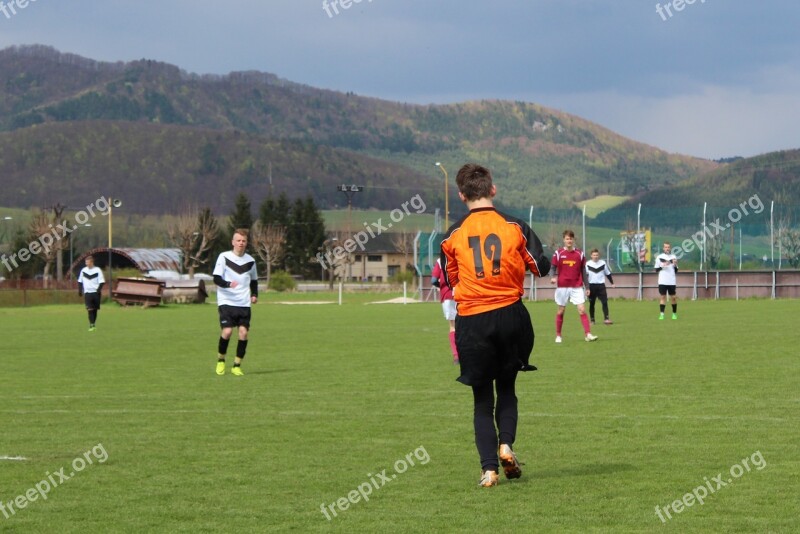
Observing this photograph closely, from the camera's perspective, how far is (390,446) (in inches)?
386

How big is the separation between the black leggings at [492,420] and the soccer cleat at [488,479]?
0.05 metres

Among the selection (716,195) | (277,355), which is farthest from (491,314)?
(716,195)

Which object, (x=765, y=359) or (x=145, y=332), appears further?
(x=145, y=332)

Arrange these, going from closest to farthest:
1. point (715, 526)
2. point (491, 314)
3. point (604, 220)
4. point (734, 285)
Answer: point (715, 526) → point (491, 314) → point (734, 285) → point (604, 220)

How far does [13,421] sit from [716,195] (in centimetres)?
10249

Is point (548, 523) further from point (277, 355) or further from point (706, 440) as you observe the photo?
point (277, 355)

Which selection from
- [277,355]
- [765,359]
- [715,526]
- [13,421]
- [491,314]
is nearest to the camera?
[715,526]

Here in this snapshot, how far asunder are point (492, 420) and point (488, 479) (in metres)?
0.50

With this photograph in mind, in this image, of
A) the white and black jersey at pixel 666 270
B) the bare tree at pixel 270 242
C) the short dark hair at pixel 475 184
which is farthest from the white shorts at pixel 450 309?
the bare tree at pixel 270 242

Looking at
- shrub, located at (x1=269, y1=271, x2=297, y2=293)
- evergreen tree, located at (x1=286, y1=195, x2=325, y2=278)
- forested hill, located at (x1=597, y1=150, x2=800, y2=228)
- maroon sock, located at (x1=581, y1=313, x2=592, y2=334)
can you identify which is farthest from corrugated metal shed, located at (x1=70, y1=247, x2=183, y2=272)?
maroon sock, located at (x1=581, y1=313, x2=592, y2=334)

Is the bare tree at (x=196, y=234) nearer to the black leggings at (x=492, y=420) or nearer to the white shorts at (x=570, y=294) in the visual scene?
the white shorts at (x=570, y=294)

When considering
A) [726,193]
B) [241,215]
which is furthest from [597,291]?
[241,215]

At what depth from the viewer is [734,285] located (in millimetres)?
53906

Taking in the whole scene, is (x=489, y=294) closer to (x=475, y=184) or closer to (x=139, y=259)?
(x=475, y=184)
